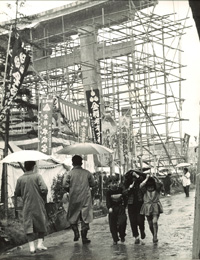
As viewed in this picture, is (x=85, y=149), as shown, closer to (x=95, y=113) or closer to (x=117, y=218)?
(x=117, y=218)

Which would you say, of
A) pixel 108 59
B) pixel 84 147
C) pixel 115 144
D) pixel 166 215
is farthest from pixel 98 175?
pixel 84 147

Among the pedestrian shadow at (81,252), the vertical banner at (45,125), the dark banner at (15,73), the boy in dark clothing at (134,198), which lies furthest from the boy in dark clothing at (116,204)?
the vertical banner at (45,125)

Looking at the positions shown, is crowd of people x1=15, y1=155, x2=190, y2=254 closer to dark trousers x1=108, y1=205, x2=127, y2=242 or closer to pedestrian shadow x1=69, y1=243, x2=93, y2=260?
dark trousers x1=108, y1=205, x2=127, y2=242

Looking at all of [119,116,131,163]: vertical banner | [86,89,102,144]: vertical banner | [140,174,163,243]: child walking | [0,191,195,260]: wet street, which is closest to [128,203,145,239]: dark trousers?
[140,174,163,243]: child walking

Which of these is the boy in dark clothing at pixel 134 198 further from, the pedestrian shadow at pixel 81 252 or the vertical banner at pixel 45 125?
the vertical banner at pixel 45 125

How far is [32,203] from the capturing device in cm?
832

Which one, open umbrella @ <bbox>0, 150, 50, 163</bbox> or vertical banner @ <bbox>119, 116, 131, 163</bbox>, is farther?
vertical banner @ <bbox>119, 116, 131, 163</bbox>

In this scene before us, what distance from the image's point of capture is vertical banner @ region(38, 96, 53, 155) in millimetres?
13656

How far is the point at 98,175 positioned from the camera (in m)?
19.6

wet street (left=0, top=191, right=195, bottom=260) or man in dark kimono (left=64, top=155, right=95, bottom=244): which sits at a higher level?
man in dark kimono (left=64, top=155, right=95, bottom=244)

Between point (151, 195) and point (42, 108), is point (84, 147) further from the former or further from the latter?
point (42, 108)

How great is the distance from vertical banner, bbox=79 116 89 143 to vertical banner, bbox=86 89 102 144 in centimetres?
43

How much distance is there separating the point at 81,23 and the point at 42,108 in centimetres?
1281

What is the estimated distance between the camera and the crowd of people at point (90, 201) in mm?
8336
